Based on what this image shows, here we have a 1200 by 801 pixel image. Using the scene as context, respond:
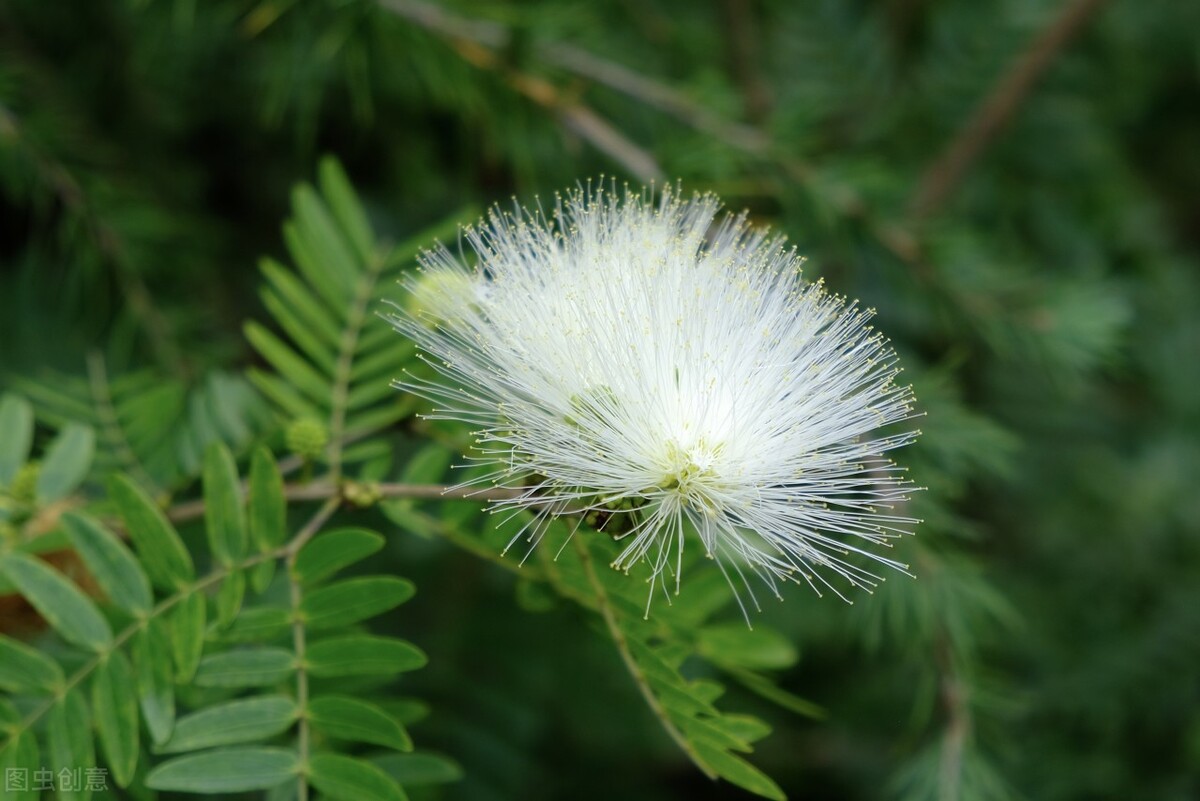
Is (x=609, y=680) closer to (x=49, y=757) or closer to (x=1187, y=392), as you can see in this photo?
(x=49, y=757)

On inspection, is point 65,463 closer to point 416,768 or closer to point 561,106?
point 416,768

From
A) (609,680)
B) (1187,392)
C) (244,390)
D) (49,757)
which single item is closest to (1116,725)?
(1187,392)

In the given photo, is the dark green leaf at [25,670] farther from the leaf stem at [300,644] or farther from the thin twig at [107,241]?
the thin twig at [107,241]

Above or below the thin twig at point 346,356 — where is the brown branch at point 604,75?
above

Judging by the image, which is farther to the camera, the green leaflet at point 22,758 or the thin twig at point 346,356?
the thin twig at point 346,356

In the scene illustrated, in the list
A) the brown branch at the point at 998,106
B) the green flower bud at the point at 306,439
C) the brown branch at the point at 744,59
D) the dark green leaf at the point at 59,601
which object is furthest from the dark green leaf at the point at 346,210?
the brown branch at the point at 998,106

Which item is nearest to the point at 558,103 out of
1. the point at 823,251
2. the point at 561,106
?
the point at 561,106
